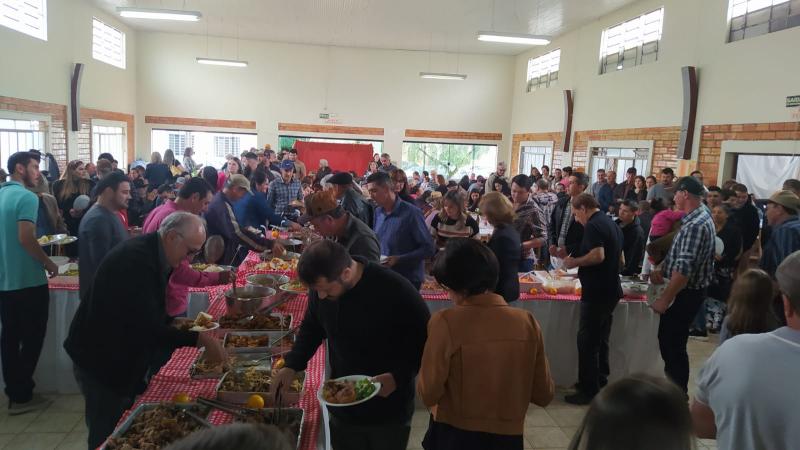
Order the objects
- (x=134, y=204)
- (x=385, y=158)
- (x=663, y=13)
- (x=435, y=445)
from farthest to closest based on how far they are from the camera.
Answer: (x=385, y=158)
(x=663, y=13)
(x=134, y=204)
(x=435, y=445)

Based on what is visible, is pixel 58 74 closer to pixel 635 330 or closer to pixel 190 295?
pixel 190 295

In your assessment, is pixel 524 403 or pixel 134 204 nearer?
pixel 524 403

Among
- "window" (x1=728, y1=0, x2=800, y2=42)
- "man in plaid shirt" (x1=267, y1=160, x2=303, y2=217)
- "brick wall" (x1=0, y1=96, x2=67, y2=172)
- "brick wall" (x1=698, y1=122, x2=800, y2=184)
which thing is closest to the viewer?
"brick wall" (x1=698, y1=122, x2=800, y2=184)

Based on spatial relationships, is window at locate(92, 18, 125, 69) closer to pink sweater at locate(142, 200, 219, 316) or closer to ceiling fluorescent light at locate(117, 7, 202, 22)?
ceiling fluorescent light at locate(117, 7, 202, 22)

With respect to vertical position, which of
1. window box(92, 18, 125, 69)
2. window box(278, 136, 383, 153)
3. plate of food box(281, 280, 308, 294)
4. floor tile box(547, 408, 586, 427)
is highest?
window box(92, 18, 125, 69)

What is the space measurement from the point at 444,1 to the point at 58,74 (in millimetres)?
7968

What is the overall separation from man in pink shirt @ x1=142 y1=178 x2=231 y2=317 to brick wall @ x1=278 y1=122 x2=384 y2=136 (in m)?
12.8

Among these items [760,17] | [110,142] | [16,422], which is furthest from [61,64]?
[760,17]

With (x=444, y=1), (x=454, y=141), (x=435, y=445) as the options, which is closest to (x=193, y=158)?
(x=454, y=141)

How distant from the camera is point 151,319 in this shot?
2137 millimetres

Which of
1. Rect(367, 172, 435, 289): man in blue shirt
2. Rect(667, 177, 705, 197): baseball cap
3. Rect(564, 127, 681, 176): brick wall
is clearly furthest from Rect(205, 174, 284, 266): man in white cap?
Rect(564, 127, 681, 176): brick wall

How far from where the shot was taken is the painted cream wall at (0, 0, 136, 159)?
30.4 ft

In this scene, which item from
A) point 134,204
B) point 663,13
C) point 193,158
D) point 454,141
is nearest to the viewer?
point 134,204

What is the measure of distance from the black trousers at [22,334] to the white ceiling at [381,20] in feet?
30.5
